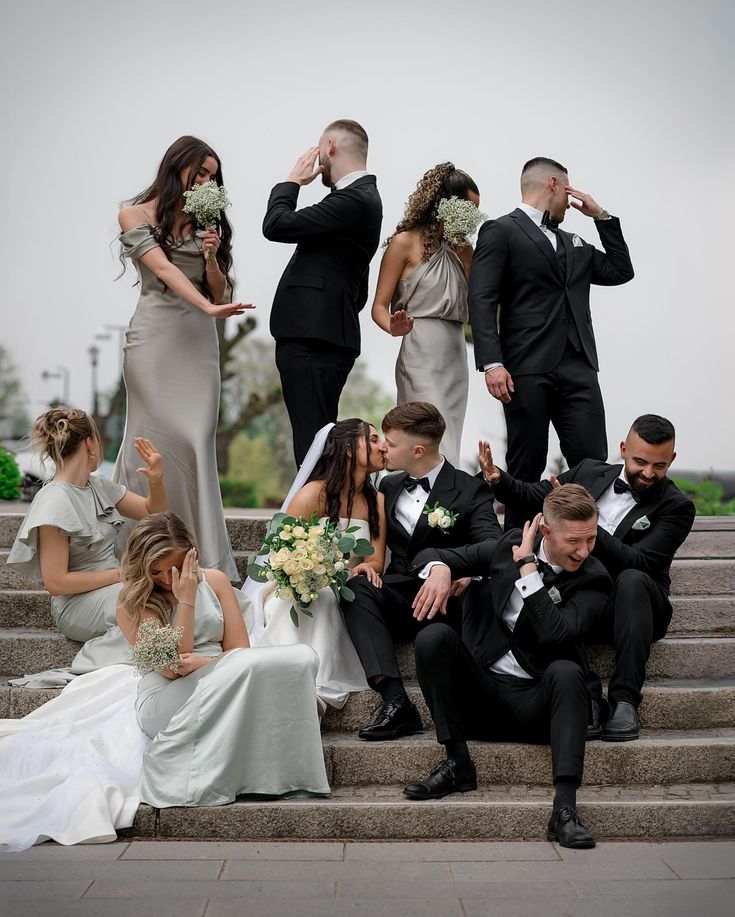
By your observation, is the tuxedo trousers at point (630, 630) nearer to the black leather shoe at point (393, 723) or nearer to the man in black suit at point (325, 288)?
the black leather shoe at point (393, 723)

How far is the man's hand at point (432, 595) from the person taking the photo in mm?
5082

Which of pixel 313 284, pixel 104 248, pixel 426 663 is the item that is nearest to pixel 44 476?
pixel 313 284

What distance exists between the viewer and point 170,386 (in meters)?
6.18

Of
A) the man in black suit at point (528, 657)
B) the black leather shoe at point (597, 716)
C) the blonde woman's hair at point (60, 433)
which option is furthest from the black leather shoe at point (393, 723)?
the blonde woman's hair at point (60, 433)

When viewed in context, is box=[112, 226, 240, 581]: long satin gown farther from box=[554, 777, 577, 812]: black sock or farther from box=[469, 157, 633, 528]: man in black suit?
box=[554, 777, 577, 812]: black sock

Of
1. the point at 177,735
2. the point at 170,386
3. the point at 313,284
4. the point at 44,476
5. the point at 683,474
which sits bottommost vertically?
the point at 683,474

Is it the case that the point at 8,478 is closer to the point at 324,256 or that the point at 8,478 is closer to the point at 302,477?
the point at 324,256

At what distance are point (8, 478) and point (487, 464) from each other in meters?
6.62

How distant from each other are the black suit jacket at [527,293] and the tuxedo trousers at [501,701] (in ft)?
6.13

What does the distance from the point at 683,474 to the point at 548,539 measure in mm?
20634

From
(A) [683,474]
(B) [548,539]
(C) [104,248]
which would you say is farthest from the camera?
(C) [104,248]

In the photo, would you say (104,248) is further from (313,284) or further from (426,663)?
(426,663)

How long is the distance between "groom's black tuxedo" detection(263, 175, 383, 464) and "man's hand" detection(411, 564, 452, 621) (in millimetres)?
1354

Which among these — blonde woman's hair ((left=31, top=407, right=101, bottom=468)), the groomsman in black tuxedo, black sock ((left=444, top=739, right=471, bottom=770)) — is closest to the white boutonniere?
the groomsman in black tuxedo
